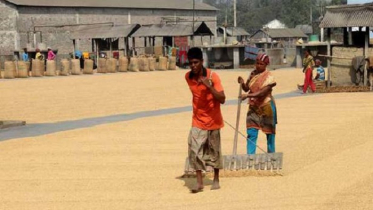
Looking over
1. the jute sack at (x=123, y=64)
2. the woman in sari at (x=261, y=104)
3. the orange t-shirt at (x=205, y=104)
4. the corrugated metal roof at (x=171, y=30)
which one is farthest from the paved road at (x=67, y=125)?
the corrugated metal roof at (x=171, y=30)

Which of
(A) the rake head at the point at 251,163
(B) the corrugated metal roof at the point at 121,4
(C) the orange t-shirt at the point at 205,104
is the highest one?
(B) the corrugated metal roof at the point at 121,4

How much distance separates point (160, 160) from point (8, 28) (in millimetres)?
41236

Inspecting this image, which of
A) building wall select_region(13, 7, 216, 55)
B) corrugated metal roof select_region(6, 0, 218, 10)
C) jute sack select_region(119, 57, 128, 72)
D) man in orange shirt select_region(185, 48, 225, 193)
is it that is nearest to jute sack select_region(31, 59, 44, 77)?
jute sack select_region(119, 57, 128, 72)

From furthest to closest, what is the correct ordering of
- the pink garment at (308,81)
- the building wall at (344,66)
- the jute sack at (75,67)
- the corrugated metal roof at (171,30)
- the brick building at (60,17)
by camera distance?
the brick building at (60,17) < the corrugated metal roof at (171,30) < the jute sack at (75,67) < the building wall at (344,66) < the pink garment at (308,81)

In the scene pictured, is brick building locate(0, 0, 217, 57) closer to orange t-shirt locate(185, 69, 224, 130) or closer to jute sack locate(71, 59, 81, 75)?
jute sack locate(71, 59, 81, 75)

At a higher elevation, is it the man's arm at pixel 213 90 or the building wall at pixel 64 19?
the building wall at pixel 64 19

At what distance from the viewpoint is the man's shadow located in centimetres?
767

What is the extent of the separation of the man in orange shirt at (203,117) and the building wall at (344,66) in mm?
14882

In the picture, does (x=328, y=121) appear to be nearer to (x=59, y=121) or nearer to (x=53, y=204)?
(x=59, y=121)

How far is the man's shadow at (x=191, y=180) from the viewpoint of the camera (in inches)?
302

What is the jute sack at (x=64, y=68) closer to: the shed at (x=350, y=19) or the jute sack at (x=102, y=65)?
the jute sack at (x=102, y=65)

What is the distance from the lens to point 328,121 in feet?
43.1

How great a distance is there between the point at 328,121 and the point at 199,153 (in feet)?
20.9

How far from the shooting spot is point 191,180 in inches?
314
